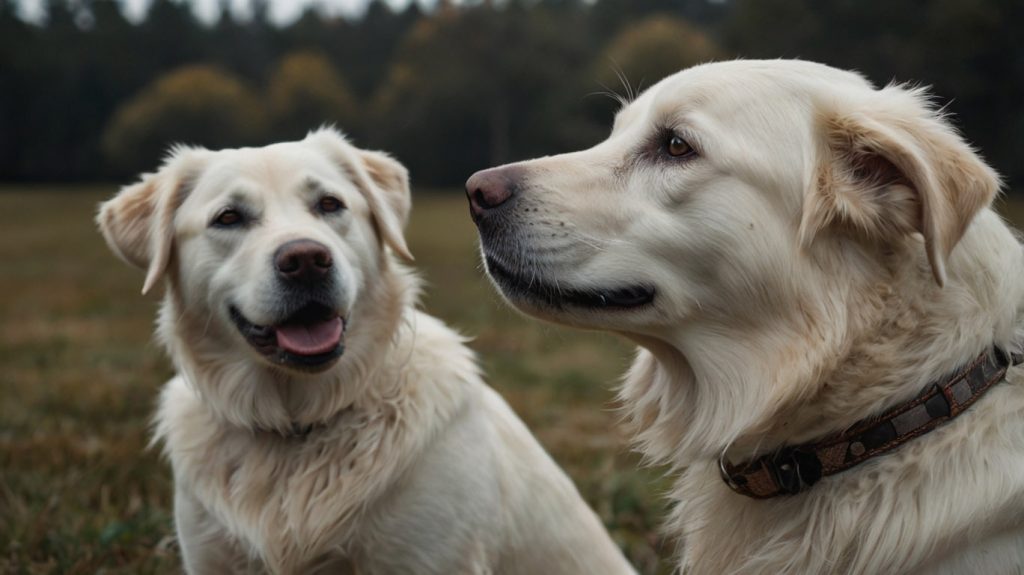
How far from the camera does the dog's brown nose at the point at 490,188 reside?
248cm

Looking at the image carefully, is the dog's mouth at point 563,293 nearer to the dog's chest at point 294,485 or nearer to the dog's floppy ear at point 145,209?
the dog's chest at point 294,485

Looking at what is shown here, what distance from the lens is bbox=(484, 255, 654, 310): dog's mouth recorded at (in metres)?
2.44

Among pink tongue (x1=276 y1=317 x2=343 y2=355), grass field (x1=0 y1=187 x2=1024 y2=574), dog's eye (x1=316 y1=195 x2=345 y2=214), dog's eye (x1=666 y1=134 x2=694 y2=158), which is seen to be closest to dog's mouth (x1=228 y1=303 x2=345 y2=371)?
pink tongue (x1=276 y1=317 x2=343 y2=355)

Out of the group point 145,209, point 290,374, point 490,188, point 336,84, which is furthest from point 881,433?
point 336,84

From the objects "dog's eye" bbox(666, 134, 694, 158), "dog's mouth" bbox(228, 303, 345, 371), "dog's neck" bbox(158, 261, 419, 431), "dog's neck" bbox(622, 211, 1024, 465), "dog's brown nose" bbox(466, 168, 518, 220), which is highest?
"dog's eye" bbox(666, 134, 694, 158)

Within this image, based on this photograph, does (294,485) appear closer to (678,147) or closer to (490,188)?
(490,188)

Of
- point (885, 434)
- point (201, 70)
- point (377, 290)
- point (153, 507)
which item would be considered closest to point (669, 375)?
point (885, 434)

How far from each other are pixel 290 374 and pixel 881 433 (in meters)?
1.96

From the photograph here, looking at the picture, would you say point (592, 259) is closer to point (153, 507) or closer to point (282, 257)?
point (282, 257)

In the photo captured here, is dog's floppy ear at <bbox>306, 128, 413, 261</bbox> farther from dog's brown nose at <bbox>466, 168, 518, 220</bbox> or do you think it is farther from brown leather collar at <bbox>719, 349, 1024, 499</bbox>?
brown leather collar at <bbox>719, 349, 1024, 499</bbox>

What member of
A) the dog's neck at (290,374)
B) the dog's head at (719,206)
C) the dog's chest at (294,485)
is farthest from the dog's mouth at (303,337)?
the dog's head at (719,206)

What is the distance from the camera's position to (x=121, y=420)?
219 inches

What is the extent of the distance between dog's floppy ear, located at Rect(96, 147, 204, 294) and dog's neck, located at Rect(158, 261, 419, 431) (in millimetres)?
163

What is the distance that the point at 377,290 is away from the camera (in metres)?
3.44
